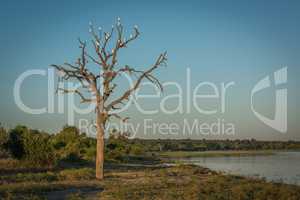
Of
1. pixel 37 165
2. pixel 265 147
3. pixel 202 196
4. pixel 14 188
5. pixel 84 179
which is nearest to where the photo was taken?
pixel 202 196

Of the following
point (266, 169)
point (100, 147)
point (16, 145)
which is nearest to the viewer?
point (100, 147)

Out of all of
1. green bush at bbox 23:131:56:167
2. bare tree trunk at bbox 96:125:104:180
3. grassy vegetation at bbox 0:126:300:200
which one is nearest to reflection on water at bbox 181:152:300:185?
grassy vegetation at bbox 0:126:300:200

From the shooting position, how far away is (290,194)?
48.2 feet

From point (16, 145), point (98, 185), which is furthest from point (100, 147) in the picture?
point (16, 145)

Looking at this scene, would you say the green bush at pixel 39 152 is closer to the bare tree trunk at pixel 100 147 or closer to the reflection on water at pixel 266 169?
the bare tree trunk at pixel 100 147

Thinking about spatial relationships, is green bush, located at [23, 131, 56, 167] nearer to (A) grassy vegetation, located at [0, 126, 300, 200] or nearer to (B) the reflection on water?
(A) grassy vegetation, located at [0, 126, 300, 200]

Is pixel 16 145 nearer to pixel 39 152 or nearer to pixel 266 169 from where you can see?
pixel 39 152

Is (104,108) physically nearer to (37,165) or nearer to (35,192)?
(35,192)

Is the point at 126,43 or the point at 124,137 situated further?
the point at 124,137

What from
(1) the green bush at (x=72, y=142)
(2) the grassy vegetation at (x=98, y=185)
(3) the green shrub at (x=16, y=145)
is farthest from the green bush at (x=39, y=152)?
(1) the green bush at (x=72, y=142)

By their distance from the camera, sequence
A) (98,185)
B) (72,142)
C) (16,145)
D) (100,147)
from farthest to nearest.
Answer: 1. (72,142)
2. (16,145)
3. (100,147)
4. (98,185)

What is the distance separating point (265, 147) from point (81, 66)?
13237 cm

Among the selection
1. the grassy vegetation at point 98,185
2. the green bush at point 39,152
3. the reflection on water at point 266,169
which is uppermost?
the green bush at point 39,152

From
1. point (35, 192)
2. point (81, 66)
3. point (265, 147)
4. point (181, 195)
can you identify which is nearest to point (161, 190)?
point (181, 195)
